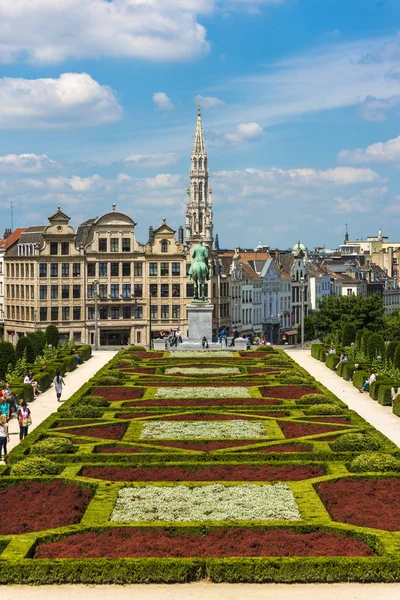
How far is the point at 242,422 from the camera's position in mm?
40312

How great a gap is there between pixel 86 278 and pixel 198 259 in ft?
127

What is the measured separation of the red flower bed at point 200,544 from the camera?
74.2ft

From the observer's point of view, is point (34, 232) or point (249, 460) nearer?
point (249, 460)

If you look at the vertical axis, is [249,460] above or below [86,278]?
below

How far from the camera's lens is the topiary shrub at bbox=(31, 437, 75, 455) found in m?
33.3

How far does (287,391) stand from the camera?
50938 millimetres

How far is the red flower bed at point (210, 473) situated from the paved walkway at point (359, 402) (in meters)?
7.47

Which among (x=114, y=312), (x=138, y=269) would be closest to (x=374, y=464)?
(x=114, y=312)

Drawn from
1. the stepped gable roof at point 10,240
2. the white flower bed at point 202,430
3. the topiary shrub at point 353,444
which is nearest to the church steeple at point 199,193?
the stepped gable roof at point 10,240

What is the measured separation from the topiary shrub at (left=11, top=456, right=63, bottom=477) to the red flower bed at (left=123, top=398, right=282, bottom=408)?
1463 cm

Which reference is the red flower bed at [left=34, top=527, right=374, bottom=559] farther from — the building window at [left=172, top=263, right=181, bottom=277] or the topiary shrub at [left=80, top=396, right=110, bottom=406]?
the building window at [left=172, top=263, right=181, bottom=277]

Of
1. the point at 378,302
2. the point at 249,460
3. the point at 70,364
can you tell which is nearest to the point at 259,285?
the point at 378,302

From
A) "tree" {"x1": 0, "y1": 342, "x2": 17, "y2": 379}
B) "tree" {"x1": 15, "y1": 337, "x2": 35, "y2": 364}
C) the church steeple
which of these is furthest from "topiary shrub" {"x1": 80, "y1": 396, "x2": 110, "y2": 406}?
the church steeple

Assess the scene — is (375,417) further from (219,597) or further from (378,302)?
(378,302)
